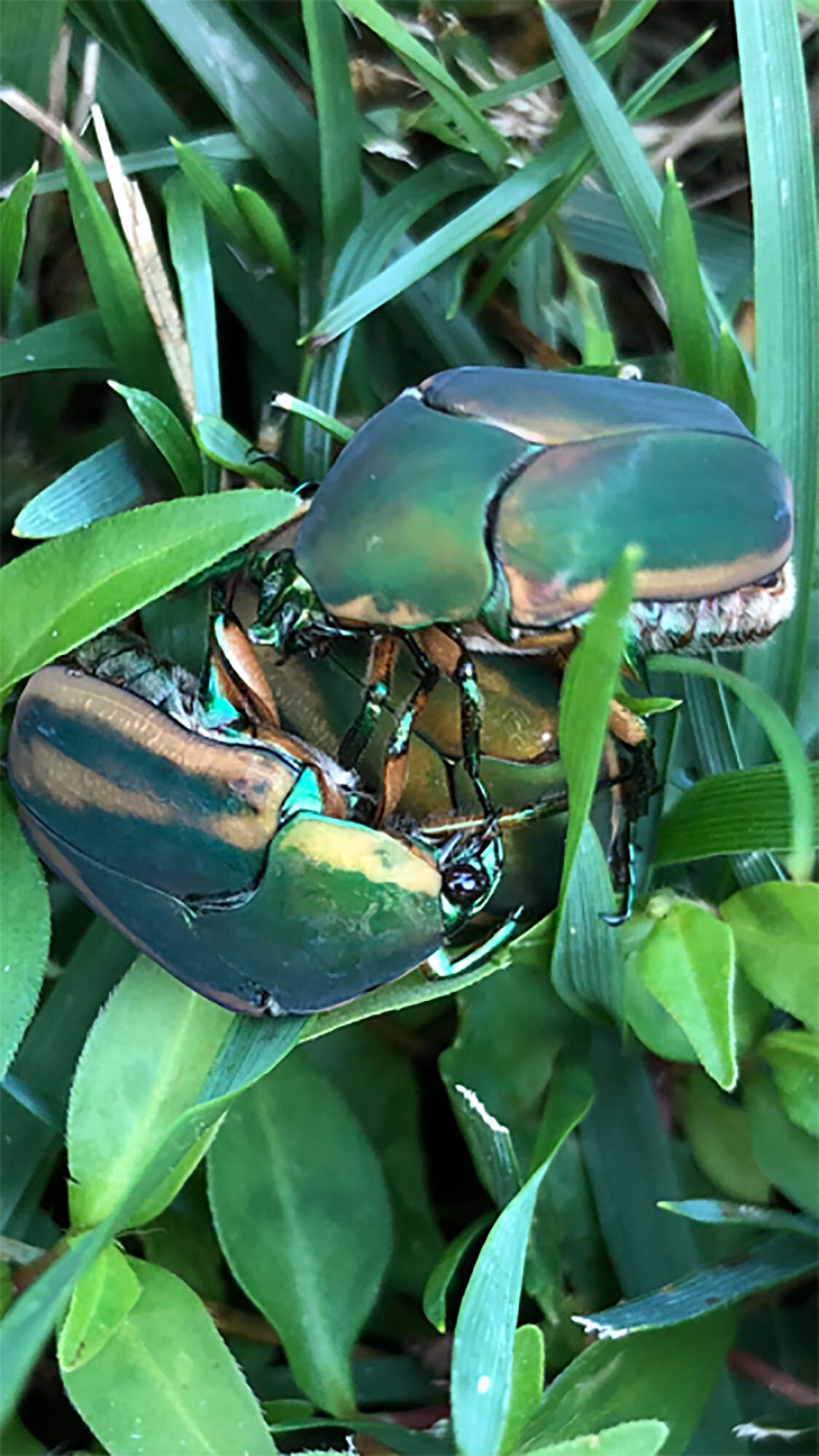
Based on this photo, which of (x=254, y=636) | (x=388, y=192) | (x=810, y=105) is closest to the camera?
(x=254, y=636)

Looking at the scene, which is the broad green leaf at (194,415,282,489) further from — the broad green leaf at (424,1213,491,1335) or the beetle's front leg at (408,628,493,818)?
the broad green leaf at (424,1213,491,1335)

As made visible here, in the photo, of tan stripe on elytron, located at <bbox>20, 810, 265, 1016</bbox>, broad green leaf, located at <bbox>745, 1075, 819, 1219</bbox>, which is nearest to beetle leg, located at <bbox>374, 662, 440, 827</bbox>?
tan stripe on elytron, located at <bbox>20, 810, 265, 1016</bbox>

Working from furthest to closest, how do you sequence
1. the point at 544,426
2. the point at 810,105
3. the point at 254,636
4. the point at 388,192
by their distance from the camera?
1. the point at 810,105
2. the point at 388,192
3. the point at 254,636
4. the point at 544,426

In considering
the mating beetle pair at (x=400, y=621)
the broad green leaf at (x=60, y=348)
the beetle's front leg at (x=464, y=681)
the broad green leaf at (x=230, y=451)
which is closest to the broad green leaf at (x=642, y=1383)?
the mating beetle pair at (x=400, y=621)

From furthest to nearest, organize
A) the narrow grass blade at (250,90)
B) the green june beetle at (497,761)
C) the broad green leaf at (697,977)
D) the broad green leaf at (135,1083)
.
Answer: the narrow grass blade at (250,90)
the green june beetle at (497,761)
the broad green leaf at (135,1083)
the broad green leaf at (697,977)

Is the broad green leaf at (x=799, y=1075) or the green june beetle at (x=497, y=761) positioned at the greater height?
the green june beetle at (x=497, y=761)

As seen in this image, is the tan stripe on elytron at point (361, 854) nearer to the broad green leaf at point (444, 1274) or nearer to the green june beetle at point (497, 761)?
the green june beetle at point (497, 761)

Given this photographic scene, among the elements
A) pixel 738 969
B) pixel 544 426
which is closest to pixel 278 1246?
pixel 738 969

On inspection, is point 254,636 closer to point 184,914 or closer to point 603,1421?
point 184,914
